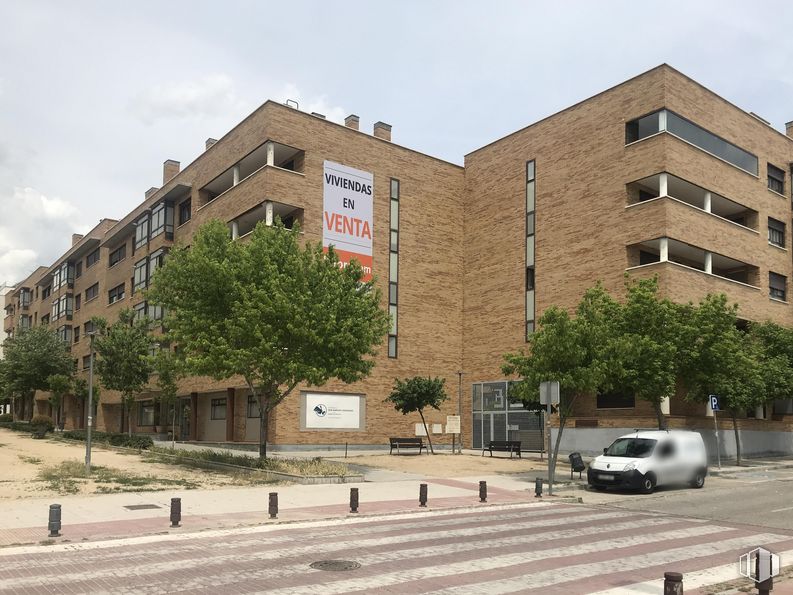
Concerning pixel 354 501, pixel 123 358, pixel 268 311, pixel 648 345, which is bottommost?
pixel 354 501

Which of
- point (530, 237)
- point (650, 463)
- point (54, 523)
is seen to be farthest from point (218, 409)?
point (54, 523)

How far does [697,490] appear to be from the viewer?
2117 cm

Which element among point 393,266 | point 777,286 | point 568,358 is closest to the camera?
point 568,358

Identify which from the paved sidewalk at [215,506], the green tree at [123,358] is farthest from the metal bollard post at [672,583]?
the green tree at [123,358]

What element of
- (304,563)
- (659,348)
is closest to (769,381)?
(659,348)

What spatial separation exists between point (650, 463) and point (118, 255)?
4907 cm

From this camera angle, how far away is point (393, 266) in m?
39.4

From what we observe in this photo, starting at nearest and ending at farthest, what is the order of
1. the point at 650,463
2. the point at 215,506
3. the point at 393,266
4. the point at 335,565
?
the point at 335,565, the point at 215,506, the point at 650,463, the point at 393,266

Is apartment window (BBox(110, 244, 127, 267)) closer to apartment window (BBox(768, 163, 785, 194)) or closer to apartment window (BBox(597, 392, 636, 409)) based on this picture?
apartment window (BBox(597, 392, 636, 409))

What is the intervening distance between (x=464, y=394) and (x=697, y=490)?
20891mm

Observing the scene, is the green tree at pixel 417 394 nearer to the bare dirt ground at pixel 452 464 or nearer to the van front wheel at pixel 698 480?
the bare dirt ground at pixel 452 464

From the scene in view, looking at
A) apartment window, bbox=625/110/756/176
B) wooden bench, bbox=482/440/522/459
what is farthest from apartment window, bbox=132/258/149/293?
apartment window, bbox=625/110/756/176

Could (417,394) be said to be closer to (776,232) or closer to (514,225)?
(514,225)

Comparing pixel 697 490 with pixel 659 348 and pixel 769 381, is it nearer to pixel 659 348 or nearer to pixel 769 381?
pixel 659 348
